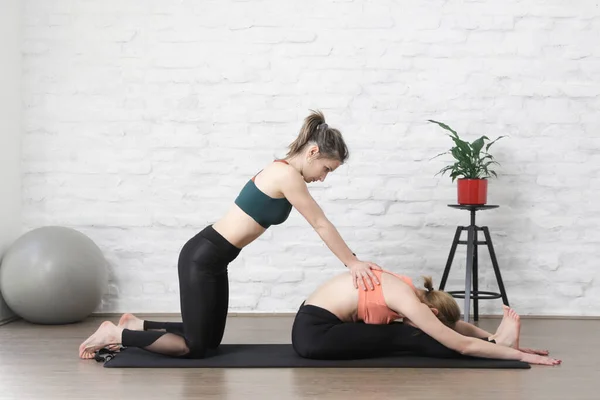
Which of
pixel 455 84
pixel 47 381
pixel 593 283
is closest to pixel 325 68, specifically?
pixel 455 84

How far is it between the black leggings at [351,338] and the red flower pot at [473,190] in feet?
4.47

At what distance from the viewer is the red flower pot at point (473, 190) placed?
15.0 ft

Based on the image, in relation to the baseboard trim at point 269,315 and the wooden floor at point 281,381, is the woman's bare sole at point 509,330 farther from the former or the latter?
the baseboard trim at point 269,315

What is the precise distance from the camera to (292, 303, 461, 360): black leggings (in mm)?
3396

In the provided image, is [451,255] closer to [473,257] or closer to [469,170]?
[473,257]

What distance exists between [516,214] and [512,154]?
0.40 metres

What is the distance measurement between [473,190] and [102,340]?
2366 millimetres

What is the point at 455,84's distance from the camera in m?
5.02

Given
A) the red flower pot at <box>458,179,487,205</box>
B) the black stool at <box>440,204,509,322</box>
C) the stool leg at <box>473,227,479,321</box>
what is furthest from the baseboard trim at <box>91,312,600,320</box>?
the red flower pot at <box>458,179,487,205</box>

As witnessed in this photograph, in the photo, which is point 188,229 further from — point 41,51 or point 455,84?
point 455,84

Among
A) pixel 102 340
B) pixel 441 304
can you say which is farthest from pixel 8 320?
pixel 441 304

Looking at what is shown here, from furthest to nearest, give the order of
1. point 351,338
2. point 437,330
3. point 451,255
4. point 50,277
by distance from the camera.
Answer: point 451,255 → point 50,277 → point 351,338 → point 437,330

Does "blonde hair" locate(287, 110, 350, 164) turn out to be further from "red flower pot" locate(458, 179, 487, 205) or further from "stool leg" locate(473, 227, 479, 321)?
"stool leg" locate(473, 227, 479, 321)

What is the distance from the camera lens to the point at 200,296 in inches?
135
